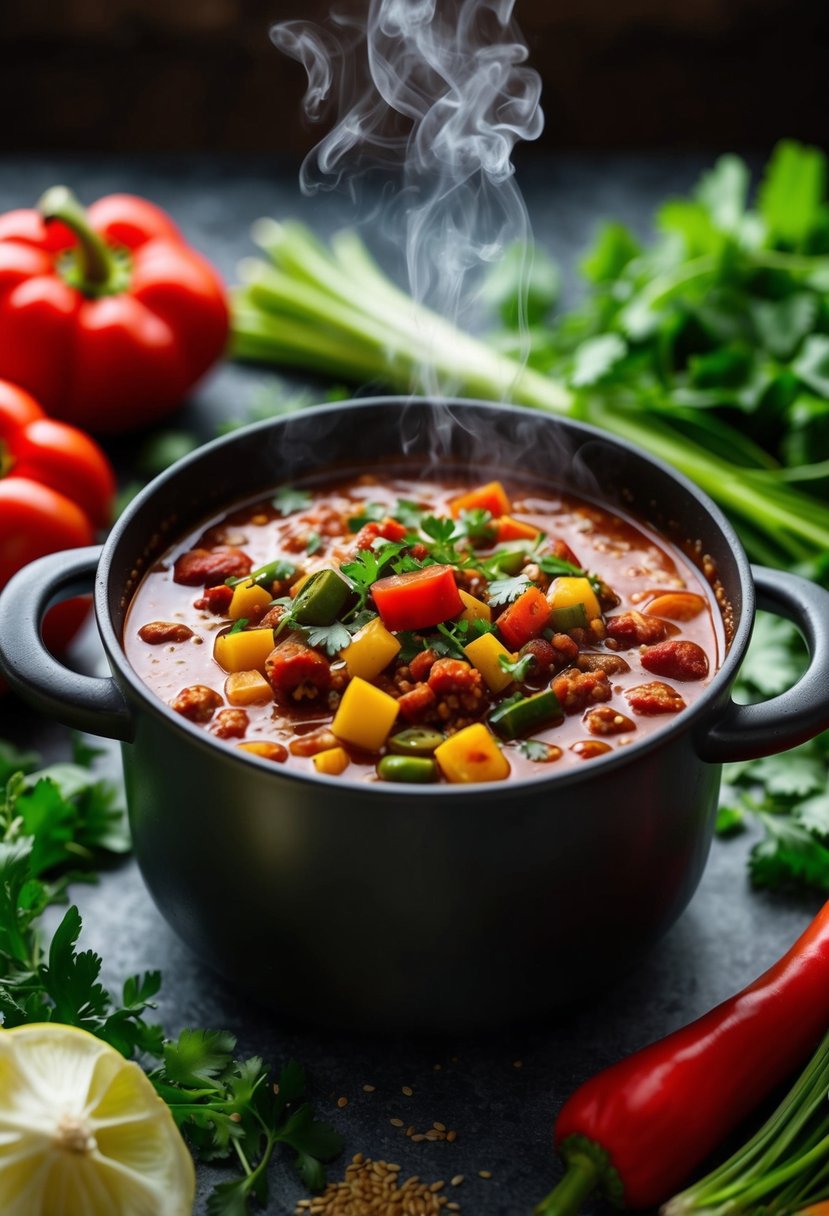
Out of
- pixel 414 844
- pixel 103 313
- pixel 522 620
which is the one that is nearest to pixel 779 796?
pixel 522 620

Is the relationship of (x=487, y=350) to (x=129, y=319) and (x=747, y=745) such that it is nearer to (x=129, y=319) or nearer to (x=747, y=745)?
(x=129, y=319)

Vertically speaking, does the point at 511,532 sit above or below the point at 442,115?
below

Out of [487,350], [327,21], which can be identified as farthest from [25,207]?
[487,350]

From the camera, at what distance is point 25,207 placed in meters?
4.70

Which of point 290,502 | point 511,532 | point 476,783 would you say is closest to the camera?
point 476,783

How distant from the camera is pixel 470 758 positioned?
2.28m

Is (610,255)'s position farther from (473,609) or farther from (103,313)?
(473,609)

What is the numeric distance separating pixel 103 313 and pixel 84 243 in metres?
0.20

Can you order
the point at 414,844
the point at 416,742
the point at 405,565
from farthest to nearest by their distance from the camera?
the point at 405,565
the point at 416,742
the point at 414,844

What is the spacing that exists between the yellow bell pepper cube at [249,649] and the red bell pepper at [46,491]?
82 centimetres

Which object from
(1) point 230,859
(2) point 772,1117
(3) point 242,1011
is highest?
(1) point 230,859

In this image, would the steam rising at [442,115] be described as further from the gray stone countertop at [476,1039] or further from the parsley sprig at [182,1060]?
the parsley sprig at [182,1060]

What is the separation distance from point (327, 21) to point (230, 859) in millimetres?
3855

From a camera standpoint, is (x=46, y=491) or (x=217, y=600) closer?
(x=217, y=600)
